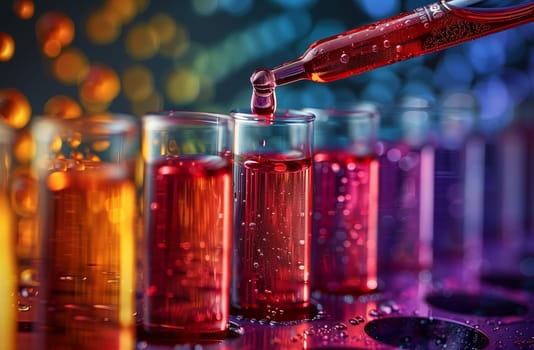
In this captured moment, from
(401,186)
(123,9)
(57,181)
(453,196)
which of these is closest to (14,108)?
(123,9)

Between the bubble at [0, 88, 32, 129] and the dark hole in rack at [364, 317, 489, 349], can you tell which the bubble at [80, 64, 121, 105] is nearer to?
the bubble at [0, 88, 32, 129]

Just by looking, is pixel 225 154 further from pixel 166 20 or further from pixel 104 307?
pixel 166 20

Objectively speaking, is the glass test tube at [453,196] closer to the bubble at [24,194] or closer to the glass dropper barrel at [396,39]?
the glass dropper barrel at [396,39]

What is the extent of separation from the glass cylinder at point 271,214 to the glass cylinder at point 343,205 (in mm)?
147

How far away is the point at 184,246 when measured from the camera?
87 centimetres

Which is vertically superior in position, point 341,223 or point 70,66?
point 70,66

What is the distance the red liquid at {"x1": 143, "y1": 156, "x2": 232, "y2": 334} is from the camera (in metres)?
0.87

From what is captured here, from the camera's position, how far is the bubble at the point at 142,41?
53.5 inches

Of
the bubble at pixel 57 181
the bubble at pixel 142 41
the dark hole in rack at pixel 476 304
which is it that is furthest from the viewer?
the bubble at pixel 142 41

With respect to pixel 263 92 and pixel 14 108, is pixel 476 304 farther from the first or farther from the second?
pixel 14 108

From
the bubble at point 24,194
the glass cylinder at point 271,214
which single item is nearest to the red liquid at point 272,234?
the glass cylinder at point 271,214

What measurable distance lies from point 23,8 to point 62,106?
0.61 ft

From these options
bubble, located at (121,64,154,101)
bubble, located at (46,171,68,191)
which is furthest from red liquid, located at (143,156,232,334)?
bubble, located at (121,64,154,101)

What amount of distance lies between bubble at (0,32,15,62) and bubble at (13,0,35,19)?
0.04m
